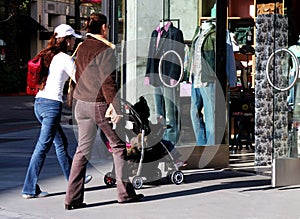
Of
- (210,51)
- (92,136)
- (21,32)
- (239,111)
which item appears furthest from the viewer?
(21,32)

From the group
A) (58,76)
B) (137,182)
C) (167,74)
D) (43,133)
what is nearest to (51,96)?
(58,76)

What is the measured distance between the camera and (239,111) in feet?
37.6

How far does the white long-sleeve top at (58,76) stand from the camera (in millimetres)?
7750

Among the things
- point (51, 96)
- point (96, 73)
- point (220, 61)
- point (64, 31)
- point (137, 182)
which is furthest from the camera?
point (220, 61)

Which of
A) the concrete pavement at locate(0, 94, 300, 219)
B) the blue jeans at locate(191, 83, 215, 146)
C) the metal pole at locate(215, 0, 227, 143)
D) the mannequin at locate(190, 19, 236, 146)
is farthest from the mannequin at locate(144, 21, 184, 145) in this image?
the concrete pavement at locate(0, 94, 300, 219)

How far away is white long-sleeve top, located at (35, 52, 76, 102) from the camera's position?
7.75 metres

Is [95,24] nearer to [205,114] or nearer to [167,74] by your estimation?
[167,74]

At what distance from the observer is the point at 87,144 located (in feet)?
24.1

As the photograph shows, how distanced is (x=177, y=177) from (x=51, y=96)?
1912 mm

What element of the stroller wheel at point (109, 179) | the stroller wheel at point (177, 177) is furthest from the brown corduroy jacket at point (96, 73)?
the stroller wheel at point (177, 177)

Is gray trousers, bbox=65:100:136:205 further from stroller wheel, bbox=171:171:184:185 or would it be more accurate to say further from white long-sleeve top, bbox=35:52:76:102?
stroller wheel, bbox=171:171:184:185

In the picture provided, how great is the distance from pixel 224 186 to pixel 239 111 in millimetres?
3103

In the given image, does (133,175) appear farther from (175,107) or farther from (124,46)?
(124,46)

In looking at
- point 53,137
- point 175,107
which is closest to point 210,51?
point 175,107
